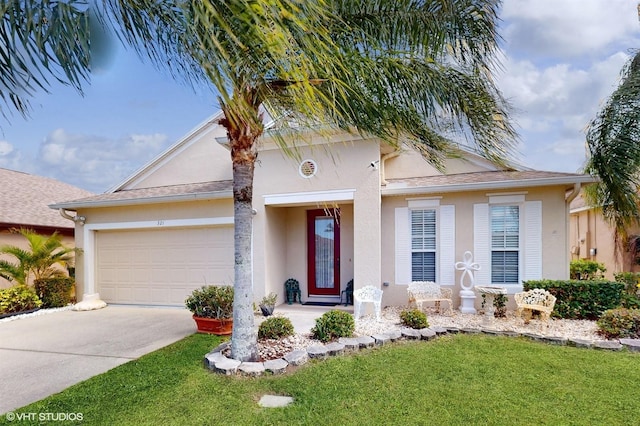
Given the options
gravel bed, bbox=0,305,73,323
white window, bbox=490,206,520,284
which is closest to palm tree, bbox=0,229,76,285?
gravel bed, bbox=0,305,73,323

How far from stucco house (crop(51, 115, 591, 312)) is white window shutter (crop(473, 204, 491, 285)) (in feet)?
0.09

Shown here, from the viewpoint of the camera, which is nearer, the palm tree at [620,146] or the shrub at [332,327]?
the shrub at [332,327]

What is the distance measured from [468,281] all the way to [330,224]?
14.3 feet

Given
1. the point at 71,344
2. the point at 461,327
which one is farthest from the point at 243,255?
the point at 461,327

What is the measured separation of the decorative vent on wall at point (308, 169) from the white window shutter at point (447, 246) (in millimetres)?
3633

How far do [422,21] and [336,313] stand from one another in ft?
17.0

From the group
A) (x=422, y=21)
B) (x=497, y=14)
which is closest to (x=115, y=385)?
(x=422, y=21)

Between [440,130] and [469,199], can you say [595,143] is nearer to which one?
[469,199]

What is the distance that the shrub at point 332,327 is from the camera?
6922 millimetres

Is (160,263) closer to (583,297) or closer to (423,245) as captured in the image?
(423,245)

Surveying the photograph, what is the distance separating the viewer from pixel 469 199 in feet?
31.5

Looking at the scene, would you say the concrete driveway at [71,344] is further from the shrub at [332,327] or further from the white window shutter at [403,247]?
the white window shutter at [403,247]

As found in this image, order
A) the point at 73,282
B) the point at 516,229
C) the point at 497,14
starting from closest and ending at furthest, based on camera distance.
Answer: the point at 497,14 → the point at 516,229 → the point at 73,282
